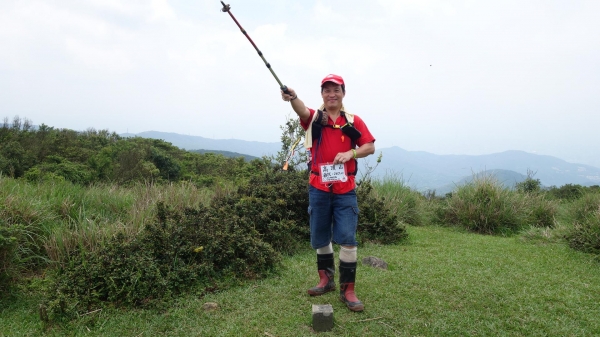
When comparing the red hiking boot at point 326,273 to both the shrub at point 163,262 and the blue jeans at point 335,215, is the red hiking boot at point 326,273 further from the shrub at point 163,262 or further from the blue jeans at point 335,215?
the shrub at point 163,262

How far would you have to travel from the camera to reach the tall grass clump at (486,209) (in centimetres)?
836

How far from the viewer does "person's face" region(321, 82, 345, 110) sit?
3709mm

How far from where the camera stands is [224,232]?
A: 4.54 meters

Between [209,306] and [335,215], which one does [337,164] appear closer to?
[335,215]

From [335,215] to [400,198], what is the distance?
6035mm

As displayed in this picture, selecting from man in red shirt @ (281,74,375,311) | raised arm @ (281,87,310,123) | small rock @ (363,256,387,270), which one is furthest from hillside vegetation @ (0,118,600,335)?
raised arm @ (281,87,310,123)

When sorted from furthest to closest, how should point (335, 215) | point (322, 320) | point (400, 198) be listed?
point (400, 198) → point (335, 215) → point (322, 320)

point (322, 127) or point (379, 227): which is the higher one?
point (322, 127)

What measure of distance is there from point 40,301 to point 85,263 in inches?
19.0

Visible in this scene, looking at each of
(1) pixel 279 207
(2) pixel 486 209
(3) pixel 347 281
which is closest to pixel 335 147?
(3) pixel 347 281

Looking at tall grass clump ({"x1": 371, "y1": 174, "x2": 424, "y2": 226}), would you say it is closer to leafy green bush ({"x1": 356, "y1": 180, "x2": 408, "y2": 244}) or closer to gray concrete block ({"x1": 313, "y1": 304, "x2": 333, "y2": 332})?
leafy green bush ({"x1": 356, "y1": 180, "x2": 408, "y2": 244})

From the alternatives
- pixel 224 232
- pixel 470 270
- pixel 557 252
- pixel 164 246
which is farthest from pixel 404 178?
pixel 164 246

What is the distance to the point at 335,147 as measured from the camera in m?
3.69

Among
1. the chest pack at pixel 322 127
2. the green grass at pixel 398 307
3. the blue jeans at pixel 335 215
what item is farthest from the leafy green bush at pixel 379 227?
the chest pack at pixel 322 127
